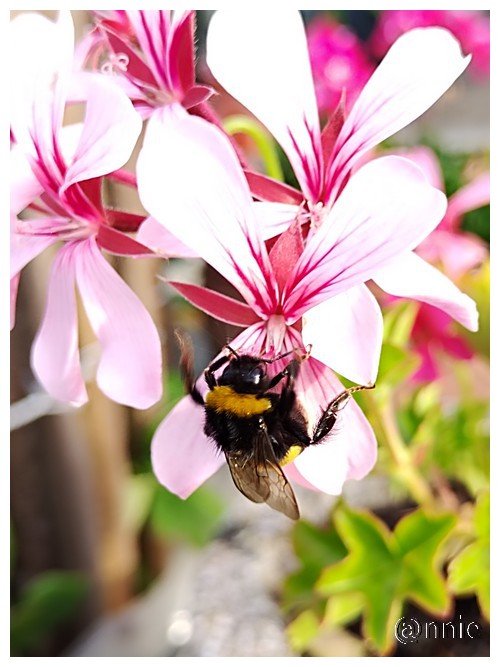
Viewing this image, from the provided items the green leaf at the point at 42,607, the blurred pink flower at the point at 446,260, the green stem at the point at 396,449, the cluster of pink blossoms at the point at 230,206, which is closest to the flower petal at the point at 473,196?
the blurred pink flower at the point at 446,260

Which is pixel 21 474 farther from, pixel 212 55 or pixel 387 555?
pixel 212 55

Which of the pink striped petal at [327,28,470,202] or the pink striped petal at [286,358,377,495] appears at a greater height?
the pink striped petal at [327,28,470,202]

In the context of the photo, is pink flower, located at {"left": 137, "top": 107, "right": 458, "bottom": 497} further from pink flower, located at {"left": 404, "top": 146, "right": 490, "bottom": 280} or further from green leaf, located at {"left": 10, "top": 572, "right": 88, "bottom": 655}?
green leaf, located at {"left": 10, "top": 572, "right": 88, "bottom": 655}

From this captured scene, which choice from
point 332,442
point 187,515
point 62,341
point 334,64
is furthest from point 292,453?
point 334,64

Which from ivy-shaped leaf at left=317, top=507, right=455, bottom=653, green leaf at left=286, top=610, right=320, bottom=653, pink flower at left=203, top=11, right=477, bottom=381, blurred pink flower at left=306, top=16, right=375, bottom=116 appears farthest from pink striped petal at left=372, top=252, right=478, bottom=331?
blurred pink flower at left=306, top=16, right=375, bottom=116

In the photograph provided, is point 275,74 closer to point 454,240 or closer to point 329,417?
point 329,417
